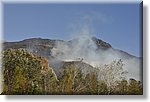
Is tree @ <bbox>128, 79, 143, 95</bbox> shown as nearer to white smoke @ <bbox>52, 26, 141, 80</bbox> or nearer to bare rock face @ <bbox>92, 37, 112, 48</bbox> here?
white smoke @ <bbox>52, 26, 141, 80</bbox>

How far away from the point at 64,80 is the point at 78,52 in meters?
0.18

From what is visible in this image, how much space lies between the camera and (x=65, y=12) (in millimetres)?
1642

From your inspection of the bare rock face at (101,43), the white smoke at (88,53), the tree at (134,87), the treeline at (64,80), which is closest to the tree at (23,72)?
the treeline at (64,80)

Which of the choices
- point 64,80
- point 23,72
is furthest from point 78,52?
point 23,72

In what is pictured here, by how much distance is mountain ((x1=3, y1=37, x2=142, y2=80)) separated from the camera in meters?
1.62

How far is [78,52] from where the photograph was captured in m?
1.62

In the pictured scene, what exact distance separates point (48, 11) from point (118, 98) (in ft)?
2.08

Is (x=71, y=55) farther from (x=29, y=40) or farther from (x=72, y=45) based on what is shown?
(x=29, y=40)

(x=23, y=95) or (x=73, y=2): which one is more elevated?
(x=73, y=2)

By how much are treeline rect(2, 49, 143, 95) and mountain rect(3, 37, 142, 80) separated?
3 centimetres

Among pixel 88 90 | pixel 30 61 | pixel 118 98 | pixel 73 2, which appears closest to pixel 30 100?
pixel 30 61

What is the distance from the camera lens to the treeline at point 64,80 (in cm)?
161

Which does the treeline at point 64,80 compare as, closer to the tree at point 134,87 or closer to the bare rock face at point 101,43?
the tree at point 134,87

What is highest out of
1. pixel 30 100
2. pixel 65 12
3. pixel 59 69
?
pixel 65 12
